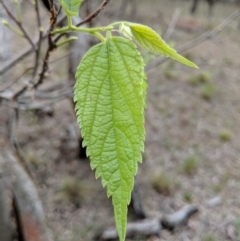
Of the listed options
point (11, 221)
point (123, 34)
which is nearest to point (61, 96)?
point (11, 221)

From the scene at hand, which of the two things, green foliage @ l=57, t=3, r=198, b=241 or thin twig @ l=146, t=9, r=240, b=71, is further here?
thin twig @ l=146, t=9, r=240, b=71

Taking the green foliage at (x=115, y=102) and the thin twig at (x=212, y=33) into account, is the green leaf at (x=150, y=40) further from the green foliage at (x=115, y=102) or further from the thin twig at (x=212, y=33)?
the thin twig at (x=212, y=33)

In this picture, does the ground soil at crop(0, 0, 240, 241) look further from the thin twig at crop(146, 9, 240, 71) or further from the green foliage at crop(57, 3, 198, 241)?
the green foliage at crop(57, 3, 198, 241)

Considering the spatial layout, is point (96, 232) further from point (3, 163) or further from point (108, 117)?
point (108, 117)

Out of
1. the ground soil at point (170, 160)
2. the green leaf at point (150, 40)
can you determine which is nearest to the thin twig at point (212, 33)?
the ground soil at point (170, 160)

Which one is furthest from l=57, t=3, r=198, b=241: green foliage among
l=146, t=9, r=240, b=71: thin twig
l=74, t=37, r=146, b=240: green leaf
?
l=146, t=9, r=240, b=71: thin twig

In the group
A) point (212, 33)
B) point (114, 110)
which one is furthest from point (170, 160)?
point (114, 110)
